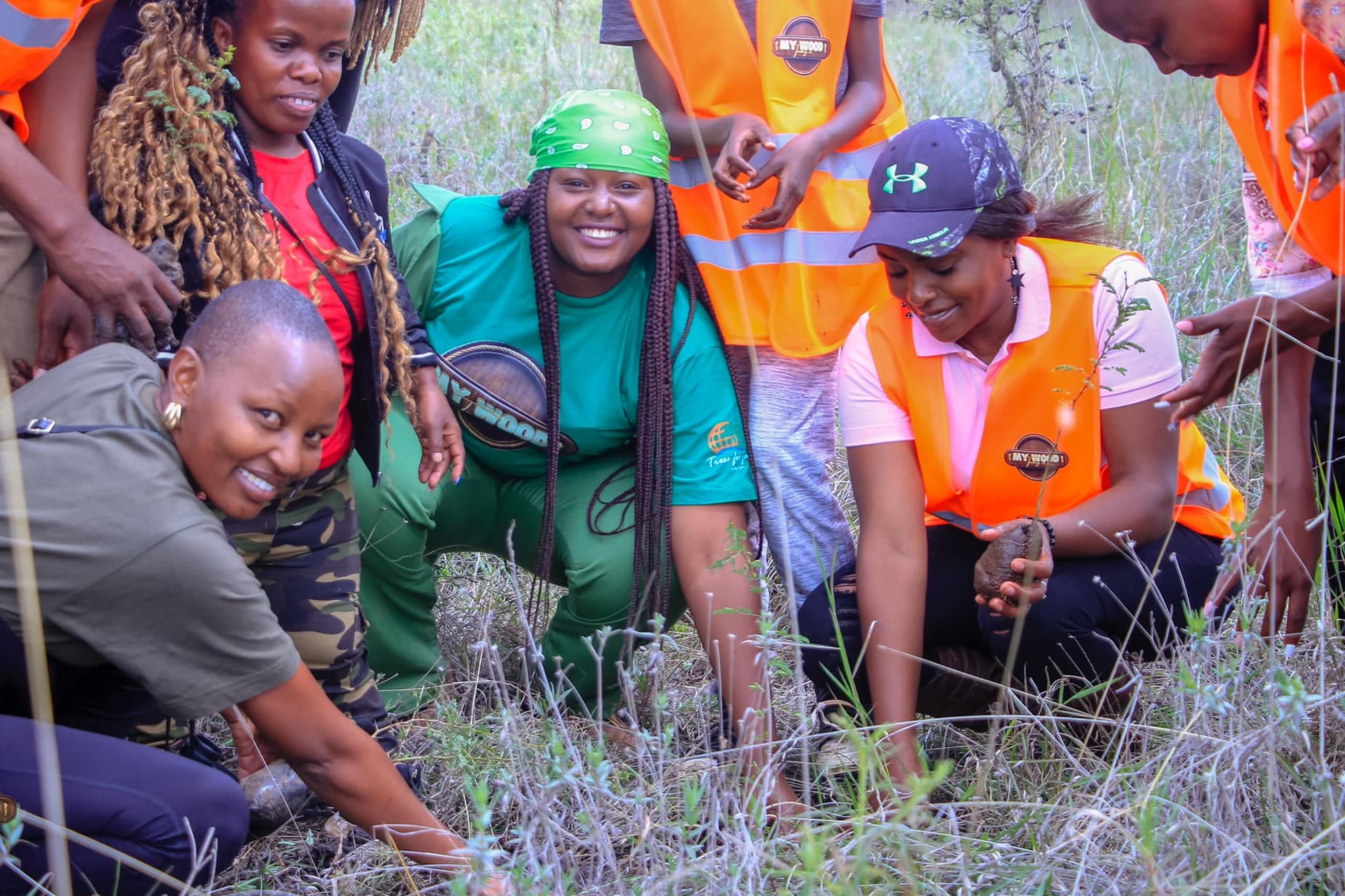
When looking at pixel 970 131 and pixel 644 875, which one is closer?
pixel 644 875

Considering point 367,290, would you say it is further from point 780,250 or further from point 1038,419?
point 1038,419

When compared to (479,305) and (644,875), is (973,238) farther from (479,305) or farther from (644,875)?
(644,875)

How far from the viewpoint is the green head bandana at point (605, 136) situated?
9.51 feet

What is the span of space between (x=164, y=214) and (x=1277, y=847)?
2157 millimetres

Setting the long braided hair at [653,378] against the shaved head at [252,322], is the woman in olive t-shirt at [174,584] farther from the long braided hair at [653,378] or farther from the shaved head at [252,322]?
the long braided hair at [653,378]

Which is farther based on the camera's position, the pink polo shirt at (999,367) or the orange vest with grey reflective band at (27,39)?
the pink polo shirt at (999,367)

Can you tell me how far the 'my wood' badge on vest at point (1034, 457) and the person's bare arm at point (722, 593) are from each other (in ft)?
1.95

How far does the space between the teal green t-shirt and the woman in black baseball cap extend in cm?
38

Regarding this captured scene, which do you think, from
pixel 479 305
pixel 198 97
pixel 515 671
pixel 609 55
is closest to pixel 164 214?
pixel 198 97

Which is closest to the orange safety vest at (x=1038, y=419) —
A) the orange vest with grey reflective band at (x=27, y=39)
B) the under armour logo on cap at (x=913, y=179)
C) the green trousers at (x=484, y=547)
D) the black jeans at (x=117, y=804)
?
the under armour logo on cap at (x=913, y=179)

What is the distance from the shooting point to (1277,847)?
1.85 metres

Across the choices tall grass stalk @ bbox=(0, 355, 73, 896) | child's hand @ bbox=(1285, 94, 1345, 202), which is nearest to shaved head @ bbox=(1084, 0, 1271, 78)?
child's hand @ bbox=(1285, 94, 1345, 202)

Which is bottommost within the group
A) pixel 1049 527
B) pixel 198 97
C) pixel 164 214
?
pixel 1049 527

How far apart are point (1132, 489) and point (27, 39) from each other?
7.17 feet
